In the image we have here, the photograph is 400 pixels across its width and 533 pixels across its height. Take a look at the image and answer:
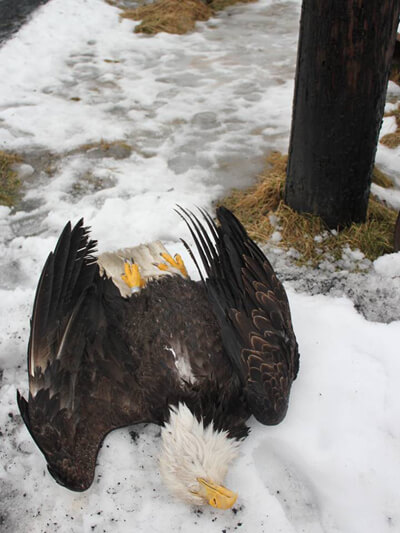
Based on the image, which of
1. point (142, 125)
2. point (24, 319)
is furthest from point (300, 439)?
point (142, 125)

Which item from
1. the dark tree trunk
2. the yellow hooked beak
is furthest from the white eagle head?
the dark tree trunk

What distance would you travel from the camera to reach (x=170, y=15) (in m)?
7.02

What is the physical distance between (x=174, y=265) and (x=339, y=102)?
4.55ft

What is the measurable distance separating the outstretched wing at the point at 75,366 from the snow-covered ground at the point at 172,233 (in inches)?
8.2

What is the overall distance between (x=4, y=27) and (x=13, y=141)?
9.51ft

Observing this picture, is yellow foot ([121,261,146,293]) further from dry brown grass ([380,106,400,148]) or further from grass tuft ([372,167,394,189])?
dry brown grass ([380,106,400,148])

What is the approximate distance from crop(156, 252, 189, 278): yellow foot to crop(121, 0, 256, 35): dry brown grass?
492 cm

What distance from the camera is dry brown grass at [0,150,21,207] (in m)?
3.84

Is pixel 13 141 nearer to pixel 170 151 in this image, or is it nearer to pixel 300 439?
pixel 170 151

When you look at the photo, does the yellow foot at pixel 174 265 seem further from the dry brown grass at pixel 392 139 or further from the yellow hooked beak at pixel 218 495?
the dry brown grass at pixel 392 139

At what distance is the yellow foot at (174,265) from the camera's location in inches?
118

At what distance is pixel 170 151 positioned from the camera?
445 centimetres

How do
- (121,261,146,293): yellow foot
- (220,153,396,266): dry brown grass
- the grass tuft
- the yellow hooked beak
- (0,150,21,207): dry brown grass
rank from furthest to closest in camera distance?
the grass tuft
(0,150,21,207): dry brown grass
(220,153,396,266): dry brown grass
(121,261,146,293): yellow foot
the yellow hooked beak

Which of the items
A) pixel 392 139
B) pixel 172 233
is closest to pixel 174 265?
pixel 172 233
